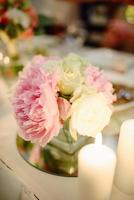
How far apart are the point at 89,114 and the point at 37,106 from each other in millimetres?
111

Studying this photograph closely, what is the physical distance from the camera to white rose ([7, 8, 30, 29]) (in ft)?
4.39

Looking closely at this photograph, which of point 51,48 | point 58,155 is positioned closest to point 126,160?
point 58,155

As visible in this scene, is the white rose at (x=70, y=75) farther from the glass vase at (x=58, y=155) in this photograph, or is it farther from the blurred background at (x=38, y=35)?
the blurred background at (x=38, y=35)

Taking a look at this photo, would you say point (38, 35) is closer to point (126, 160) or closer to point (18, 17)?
point (18, 17)

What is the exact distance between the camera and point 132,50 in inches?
80.4

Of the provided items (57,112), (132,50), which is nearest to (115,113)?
(57,112)

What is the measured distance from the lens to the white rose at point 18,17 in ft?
4.39

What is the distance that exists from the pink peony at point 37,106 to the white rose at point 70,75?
2 centimetres

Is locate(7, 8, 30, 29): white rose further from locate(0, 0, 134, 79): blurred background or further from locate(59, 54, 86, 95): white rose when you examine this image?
locate(59, 54, 86, 95): white rose

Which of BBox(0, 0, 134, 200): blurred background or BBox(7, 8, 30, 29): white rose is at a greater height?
BBox(7, 8, 30, 29): white rose

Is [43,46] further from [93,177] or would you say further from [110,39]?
[93,177]

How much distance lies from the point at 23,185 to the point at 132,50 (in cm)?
156

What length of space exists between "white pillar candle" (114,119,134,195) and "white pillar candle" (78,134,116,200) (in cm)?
6

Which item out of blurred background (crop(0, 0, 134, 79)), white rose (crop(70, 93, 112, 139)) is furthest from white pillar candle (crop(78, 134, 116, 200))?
blurred background (crop(0, 0, 134, 79))
